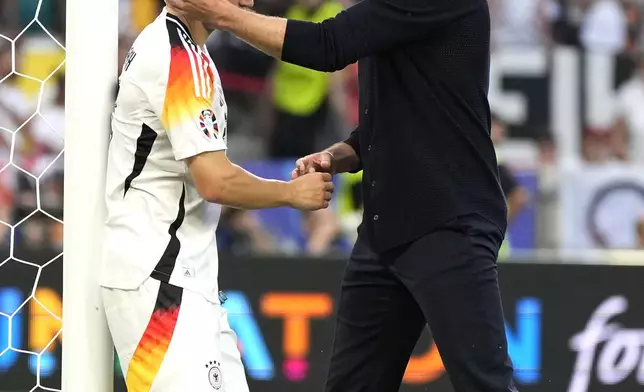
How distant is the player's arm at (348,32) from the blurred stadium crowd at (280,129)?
4310mm

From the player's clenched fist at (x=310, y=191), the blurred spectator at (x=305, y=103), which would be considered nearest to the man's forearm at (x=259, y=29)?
the player's clenched fist at (x=310, y=191)

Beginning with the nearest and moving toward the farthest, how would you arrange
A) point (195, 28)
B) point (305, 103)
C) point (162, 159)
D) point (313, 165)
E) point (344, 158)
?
point (162, 159)
point (195, 28)
point (313, 165)
point (344, 158)
point (305, 103)

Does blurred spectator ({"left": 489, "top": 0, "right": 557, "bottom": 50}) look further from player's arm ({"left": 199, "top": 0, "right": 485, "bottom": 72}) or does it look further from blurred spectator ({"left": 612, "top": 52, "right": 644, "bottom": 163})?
player's arm ({"left": 199, "top": 0, "right": 485, "bottom": 72})

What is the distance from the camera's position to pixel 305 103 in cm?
873

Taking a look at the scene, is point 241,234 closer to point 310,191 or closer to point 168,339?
point 310,191

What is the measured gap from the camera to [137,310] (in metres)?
3.18

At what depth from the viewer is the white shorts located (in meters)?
3.11

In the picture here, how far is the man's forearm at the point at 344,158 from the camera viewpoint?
3951mm

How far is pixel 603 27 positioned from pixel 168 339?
7.82 meters

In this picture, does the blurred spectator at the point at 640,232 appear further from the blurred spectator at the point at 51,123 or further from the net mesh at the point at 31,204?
the blurred spectator at the point at 51,123

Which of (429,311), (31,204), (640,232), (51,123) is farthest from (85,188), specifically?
(640,232)

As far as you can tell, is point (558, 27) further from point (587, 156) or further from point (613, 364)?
point (613, 364)

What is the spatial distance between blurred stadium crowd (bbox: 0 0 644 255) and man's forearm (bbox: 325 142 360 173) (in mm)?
3717

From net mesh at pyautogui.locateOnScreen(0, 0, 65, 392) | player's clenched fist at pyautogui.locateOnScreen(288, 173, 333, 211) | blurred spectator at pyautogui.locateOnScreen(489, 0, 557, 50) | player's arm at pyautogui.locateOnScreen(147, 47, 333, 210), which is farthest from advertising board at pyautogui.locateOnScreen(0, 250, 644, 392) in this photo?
blurred spectator at pyautogui.locateOnScreen(489, 0, 557, 50)
